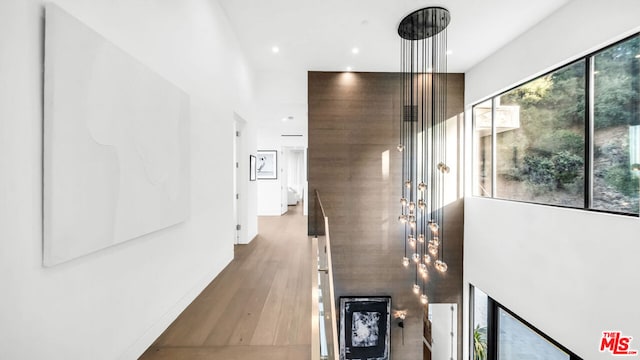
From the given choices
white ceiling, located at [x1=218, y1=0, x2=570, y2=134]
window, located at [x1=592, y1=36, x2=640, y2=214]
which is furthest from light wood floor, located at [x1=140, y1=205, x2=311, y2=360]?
window, located at [x1=592, y1=36, x2=640, y2=214]

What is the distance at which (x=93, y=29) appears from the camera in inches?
53.3

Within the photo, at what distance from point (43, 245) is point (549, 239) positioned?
4849mm

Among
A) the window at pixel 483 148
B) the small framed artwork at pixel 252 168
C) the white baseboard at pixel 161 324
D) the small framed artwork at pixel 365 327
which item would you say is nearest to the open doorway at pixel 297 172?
the small framed artwork at pixel 252 168

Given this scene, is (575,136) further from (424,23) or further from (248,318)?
(248,318)

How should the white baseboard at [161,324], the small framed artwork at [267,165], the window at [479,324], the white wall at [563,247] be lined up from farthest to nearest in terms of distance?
the small framed artwork at [267,165]
the window at [479,324]
the white wall at [563,247]
the white baseboard at [161,324]

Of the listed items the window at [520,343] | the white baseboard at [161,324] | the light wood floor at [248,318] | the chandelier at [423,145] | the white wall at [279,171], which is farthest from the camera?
the white wall at [279,171]

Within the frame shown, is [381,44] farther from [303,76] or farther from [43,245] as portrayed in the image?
[43,245]

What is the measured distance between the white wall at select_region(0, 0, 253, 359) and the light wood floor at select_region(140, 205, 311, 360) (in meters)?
0.17

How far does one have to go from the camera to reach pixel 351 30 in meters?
3.67

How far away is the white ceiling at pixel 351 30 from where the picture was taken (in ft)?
10.3

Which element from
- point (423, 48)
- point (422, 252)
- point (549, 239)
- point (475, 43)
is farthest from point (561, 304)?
point (423, 48)

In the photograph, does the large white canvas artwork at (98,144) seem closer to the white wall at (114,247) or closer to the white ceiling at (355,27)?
the white wall at (114,247)

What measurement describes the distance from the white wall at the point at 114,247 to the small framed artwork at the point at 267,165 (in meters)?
6.21

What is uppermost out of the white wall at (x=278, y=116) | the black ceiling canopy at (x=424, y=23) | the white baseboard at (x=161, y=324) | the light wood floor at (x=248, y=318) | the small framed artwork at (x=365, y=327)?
the black ceiling canopy at (x=424, y=23)
